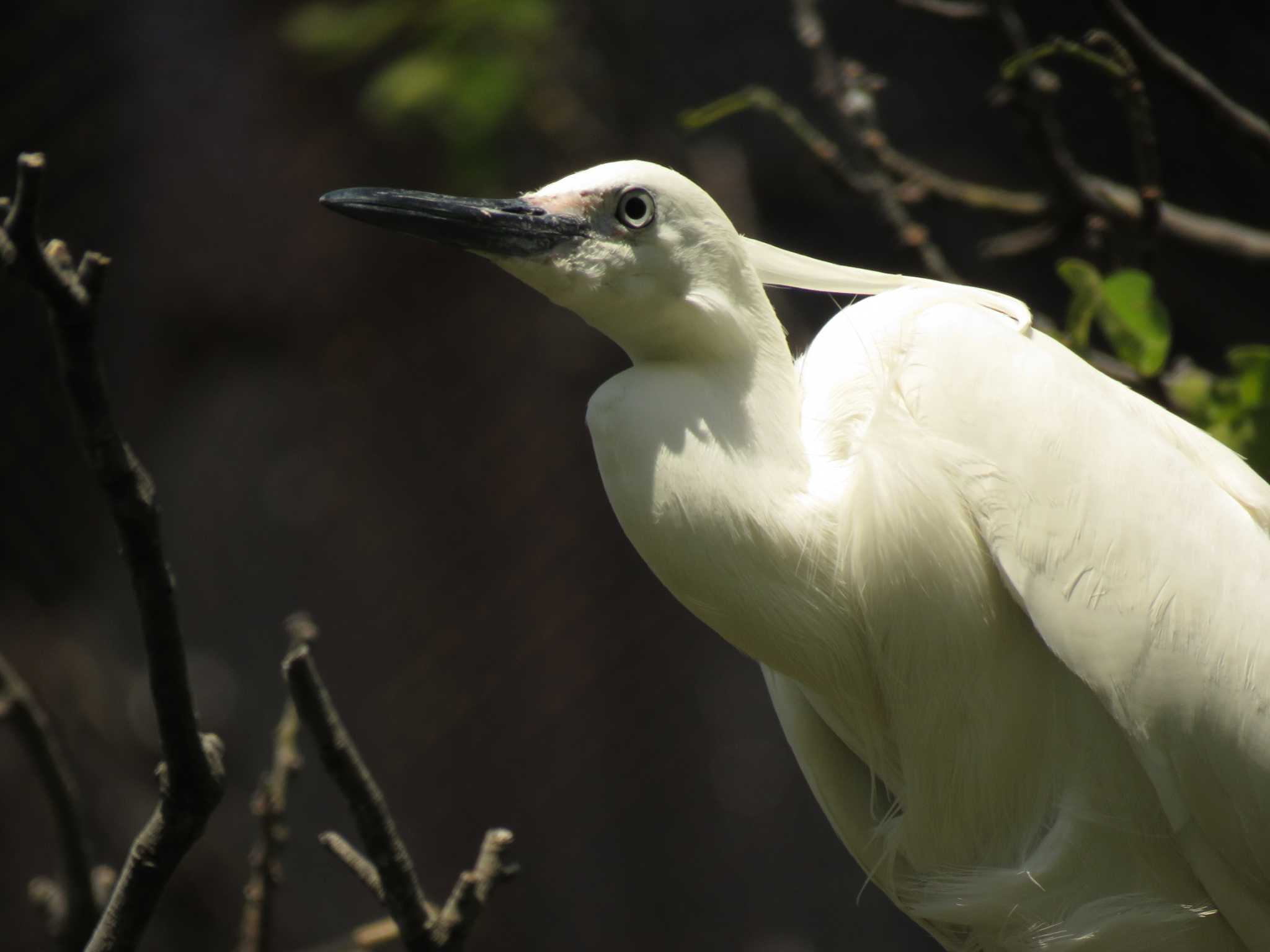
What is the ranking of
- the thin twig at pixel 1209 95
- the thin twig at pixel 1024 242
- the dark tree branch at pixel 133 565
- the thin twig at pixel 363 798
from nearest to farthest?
the dark tree branch at pixel 133 565 → the thin twig at pixel 363 798 → the thin twig at pixel 1209 95 → the thin twig at pixel 1024 242

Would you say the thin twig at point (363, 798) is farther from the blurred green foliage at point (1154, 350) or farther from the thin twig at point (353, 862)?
the blurred green foliage at point (1154, 350)

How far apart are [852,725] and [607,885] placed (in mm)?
2664

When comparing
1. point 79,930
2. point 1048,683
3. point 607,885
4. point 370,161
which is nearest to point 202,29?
point 370,161

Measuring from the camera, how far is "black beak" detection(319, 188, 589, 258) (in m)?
1.28

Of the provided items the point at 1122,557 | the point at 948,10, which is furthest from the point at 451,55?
the point at 1122,557

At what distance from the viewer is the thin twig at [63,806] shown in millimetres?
1449

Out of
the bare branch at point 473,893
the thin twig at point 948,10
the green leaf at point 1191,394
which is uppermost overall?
the thin twig at point 948,10

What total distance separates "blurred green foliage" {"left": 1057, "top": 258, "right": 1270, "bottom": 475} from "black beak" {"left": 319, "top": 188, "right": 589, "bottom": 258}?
2.19 ft

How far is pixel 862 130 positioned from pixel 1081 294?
0.59 meters

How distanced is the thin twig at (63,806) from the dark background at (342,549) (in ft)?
7.94

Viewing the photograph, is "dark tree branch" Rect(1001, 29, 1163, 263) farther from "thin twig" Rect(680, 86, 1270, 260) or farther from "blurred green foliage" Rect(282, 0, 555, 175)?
"blurred green foliage" Rect(282, 0, 555, 175)

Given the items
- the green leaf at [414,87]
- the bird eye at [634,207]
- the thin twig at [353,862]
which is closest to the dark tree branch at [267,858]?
the thin twig at [353,862]

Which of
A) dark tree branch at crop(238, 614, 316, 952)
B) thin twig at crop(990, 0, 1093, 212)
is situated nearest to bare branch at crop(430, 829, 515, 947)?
dark tree branch at crop(238, 614, 316, 952)

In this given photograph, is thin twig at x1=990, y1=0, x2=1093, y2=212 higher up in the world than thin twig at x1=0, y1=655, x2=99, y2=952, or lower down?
higher up
